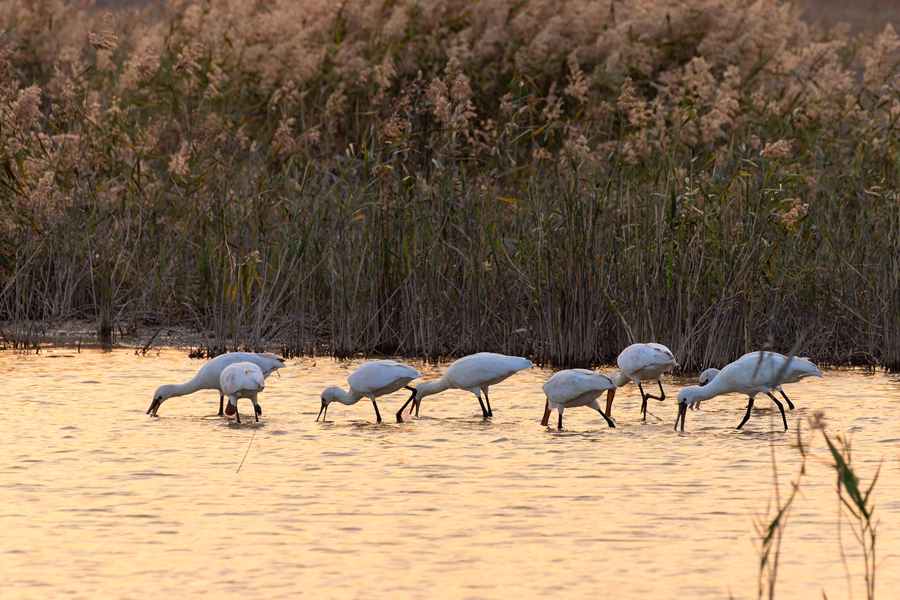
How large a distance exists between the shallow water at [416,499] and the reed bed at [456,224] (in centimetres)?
121

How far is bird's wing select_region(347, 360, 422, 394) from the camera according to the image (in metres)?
8.04

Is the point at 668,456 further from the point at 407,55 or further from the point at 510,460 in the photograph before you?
the point at 407,55

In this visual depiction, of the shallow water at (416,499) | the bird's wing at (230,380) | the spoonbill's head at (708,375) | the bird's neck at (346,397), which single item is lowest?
the shallow water at (416,499)

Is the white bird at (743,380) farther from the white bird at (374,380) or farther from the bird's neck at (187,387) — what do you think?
the bird's neck at (187,387)

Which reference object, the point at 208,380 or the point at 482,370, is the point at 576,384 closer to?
the point at 482,370

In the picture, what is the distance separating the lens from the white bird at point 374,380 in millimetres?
8047

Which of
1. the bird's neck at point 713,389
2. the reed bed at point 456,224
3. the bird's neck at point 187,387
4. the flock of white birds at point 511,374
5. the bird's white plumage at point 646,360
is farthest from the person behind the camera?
the reed bed at point 456,224

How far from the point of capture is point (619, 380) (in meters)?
8.48

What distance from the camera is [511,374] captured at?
823 centimetres

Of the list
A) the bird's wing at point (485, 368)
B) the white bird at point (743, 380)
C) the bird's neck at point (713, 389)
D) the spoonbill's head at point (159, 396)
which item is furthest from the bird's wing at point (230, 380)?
the bird's neck at point (713, 389)

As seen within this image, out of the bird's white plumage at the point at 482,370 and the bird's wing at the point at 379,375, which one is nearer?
the bird's wing at the point at 379,375

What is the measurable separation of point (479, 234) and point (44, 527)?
5486 mm

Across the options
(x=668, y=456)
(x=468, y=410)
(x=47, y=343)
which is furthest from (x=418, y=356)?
(x=668, y=456)

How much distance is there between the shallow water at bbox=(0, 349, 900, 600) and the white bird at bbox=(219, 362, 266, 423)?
0.54ft
